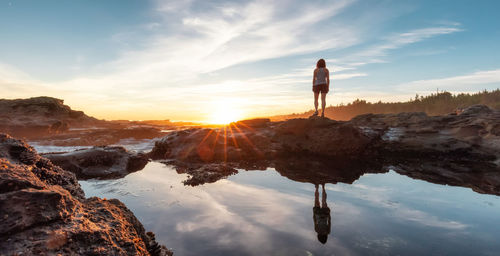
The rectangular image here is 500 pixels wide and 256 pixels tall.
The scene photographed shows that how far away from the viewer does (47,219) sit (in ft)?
5.50

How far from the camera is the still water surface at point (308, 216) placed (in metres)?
3.00

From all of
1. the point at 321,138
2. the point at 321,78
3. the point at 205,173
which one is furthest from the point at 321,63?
the point at 205,173

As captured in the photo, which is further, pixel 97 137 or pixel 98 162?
pixel 97 137

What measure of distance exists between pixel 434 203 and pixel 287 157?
576cm

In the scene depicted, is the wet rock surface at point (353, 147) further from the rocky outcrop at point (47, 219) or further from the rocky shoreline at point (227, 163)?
the rocky outcrop at point (47, 219)

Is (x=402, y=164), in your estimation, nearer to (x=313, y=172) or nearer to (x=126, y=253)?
(x=313, y=172)

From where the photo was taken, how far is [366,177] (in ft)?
21.8

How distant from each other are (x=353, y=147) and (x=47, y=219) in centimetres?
1059

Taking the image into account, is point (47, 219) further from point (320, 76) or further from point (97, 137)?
point (97, 137)

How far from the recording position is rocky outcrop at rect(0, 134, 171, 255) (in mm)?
1499

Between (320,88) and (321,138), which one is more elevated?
(320,88)

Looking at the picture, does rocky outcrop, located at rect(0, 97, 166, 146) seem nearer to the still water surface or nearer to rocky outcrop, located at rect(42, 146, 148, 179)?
rocky outcrop, located at rect(42, 146, 148, 179)

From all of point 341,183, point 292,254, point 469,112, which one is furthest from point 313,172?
point 469,112

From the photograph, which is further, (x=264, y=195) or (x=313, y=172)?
(x=313, y=172)
